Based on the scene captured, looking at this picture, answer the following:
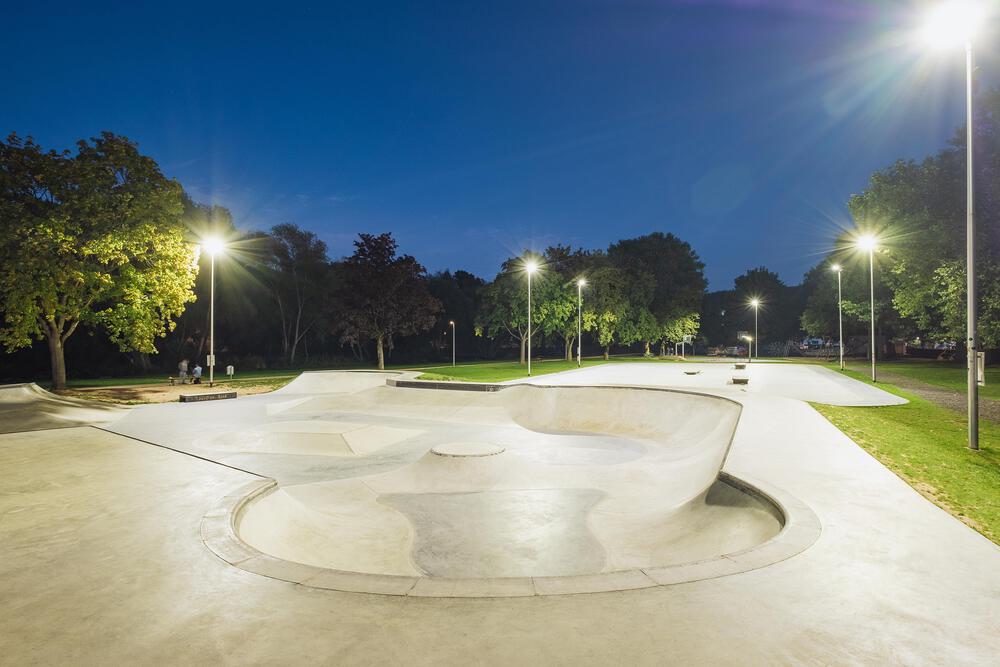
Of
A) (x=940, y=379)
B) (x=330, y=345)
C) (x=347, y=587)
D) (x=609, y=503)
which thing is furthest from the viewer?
(x=330, y=345)

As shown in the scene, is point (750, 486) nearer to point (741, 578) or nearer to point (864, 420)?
point (741, 578)

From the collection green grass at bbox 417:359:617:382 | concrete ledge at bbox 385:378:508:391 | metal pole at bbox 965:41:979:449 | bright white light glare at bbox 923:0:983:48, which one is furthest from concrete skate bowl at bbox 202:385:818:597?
green grass at bbox 417:359:617:382

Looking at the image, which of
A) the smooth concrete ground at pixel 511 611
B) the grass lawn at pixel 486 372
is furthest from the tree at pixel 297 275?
the smooth concrete ground at pixel 511 611

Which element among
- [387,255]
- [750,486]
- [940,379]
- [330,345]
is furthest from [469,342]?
[750,486]

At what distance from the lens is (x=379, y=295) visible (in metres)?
42.3

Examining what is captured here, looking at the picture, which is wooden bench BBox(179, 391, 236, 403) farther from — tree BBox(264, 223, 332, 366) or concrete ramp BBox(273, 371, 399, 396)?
tree BBox(264, 223, 332, 366)

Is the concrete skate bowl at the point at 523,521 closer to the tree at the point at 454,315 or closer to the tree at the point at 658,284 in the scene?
the tree at the point at 658,284

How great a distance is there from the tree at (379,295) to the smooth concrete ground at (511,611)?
121 feet

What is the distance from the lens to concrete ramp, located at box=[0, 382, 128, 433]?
14727 millimetres

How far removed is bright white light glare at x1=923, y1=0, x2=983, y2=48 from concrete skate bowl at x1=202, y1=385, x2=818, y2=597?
29.7ft

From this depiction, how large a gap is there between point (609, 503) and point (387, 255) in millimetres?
37020

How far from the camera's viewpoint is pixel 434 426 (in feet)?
58.0

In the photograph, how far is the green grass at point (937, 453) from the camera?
22.1ft

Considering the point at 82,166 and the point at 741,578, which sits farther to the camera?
the point at 82,166
